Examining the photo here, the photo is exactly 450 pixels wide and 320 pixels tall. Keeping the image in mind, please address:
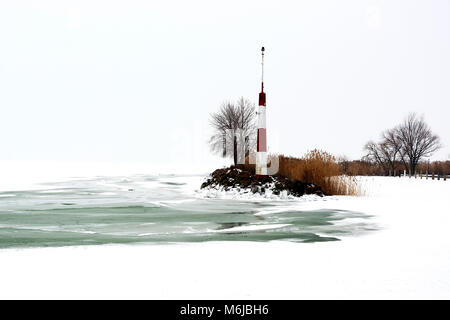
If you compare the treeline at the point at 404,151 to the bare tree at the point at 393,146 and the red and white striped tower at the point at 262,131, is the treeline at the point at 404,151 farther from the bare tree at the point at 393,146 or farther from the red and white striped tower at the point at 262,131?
the red and white striped tower at the point at 262,131

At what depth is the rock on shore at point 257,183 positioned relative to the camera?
17.8 meters

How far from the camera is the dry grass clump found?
19062 millimetres

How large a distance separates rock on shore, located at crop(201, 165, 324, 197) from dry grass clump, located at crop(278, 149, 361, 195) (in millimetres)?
960

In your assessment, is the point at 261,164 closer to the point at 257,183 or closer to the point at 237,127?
the point at 257,183

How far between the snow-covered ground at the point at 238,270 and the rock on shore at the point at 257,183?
926 cm

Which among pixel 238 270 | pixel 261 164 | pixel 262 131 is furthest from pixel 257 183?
pixel 238 270

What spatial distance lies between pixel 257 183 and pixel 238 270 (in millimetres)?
12655

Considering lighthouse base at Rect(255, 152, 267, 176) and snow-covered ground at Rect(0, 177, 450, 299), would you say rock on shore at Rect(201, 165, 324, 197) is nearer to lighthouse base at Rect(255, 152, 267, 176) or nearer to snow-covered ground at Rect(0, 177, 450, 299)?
lighthouse base at Rect(255, 152, 267, 176)

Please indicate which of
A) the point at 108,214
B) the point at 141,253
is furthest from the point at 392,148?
the point at 141,253

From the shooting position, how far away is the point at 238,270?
576 centimetres

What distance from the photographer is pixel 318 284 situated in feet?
16.8

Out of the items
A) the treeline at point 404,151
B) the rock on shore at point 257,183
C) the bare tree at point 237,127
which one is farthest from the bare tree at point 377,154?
the rock on shore at point 257,183
